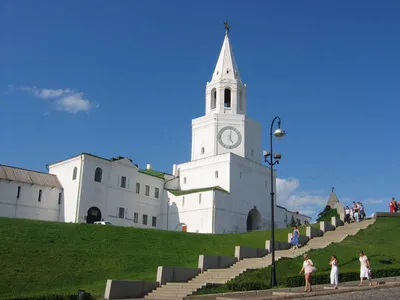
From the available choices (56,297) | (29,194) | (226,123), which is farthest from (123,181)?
(56,297)

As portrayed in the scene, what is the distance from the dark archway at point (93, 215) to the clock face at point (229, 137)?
1785 cm

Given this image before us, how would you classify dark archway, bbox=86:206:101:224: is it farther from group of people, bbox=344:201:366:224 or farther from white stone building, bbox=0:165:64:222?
group of people, bbox=344:201:366:224

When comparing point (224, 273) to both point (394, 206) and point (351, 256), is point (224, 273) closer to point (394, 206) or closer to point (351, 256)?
point (351, 256)

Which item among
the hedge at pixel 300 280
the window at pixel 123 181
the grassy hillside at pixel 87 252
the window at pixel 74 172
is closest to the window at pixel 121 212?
the window at pixel 123 181

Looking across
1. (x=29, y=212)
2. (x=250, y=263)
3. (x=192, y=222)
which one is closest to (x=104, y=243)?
(x=250, y=263)

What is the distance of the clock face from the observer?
61750mm

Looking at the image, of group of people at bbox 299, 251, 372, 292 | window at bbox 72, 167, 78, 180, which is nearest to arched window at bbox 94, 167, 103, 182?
window at bbox 72, 167, 78, 180

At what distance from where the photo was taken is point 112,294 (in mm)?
21156

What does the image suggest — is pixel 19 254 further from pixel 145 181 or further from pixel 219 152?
pixel 219 152

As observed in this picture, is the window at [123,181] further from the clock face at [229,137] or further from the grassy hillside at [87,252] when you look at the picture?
the grassy hillside at [87,252]

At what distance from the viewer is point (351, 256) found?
2675 centimetres

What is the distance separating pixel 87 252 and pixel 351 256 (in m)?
15.4

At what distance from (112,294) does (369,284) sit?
422 inches

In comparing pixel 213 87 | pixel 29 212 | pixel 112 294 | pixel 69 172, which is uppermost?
pixel 213 87
